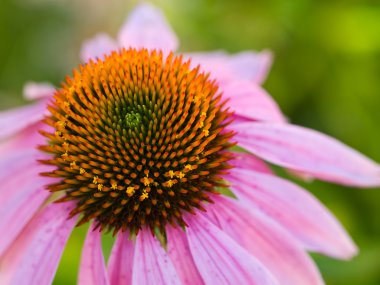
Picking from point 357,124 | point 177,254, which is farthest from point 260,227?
point 357,124

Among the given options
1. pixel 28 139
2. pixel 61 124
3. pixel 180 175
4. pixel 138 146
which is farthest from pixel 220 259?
pixel 28 139

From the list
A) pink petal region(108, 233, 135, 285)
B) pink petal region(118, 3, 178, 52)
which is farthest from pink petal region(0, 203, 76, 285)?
pink petal region(118, 3, 178, 52)

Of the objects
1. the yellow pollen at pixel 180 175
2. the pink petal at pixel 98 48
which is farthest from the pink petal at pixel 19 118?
the yellow pollen at pixel 180 175

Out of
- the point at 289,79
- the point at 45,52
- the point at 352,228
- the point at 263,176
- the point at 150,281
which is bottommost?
the point at 352,228

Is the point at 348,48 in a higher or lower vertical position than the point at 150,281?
higher

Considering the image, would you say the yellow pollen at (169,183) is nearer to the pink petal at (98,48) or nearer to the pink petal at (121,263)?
the pink petal at (121,263)

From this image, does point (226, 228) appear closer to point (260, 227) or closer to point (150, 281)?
point (260, 227)

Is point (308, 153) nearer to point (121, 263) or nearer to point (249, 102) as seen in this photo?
point (249, 102)

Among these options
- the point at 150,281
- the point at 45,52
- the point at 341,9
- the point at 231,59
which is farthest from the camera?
the point at 45,52

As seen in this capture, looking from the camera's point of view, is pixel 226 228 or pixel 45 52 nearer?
pixel 226 228
